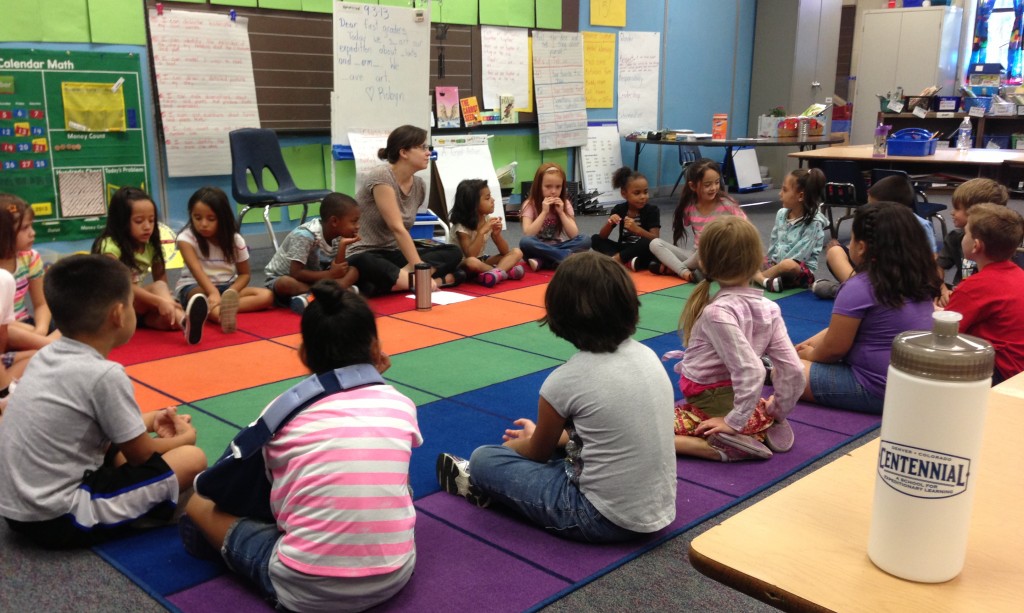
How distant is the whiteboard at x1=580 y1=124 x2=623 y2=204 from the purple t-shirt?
5.98 metres

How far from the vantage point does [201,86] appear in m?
5.93

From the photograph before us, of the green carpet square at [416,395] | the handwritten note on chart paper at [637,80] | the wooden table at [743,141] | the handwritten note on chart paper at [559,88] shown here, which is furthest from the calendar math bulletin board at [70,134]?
the handwritten note on chart paper at [637,80]

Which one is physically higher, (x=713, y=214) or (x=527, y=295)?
(x=713, y=214)

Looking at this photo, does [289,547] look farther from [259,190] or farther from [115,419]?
[259,190]

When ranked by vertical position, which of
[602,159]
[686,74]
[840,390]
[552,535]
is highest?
[686,74]

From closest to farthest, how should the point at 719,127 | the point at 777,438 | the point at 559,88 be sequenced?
the point at 777,438, the point at 559,88, the point at 719,127

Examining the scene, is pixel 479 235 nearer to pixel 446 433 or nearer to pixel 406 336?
pixel 406 336

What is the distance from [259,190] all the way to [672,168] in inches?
213

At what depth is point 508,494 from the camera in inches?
91.2

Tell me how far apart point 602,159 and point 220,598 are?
7.62 meters

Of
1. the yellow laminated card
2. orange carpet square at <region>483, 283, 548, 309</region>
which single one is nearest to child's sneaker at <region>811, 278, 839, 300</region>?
orange carpet square at <region>483, 283, 548, 309</region>

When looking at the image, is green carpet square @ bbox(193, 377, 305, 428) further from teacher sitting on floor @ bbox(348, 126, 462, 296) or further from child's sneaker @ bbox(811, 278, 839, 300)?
child's sneaker @ bbox(811, 278, 839, 300)

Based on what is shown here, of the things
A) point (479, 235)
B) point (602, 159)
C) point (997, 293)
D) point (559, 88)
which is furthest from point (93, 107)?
point (997, 293)

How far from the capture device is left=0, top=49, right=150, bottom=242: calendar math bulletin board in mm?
5258
